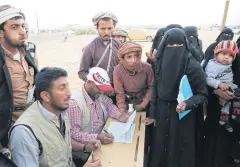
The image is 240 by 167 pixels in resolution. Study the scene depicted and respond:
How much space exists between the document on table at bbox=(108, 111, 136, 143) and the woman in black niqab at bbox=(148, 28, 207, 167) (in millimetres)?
363

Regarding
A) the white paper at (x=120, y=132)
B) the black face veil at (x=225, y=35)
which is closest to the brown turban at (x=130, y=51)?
the white paper at (x=120, y=132)

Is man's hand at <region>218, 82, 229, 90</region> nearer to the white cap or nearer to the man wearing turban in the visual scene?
the white cap

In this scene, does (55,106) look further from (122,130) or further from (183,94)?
(183,94)

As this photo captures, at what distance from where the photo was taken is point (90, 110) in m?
2.74

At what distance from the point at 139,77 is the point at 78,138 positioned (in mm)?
1079

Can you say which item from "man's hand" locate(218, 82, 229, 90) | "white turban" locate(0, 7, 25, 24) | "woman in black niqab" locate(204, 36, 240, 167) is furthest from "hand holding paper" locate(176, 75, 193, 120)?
"white turban" locate(0, 7, 25, 24)

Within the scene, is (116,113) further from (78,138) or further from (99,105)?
(78,138)

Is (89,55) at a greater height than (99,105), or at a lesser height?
greater

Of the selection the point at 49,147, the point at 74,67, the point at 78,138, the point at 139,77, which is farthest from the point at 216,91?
the point at 74,67

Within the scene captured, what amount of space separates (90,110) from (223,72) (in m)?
1.59

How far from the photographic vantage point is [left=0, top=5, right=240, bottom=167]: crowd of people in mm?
2148

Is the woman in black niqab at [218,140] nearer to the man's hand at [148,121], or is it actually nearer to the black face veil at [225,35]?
the man's hand at [148,121]

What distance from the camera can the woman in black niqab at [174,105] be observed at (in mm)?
2803

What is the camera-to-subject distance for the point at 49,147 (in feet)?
6.54
